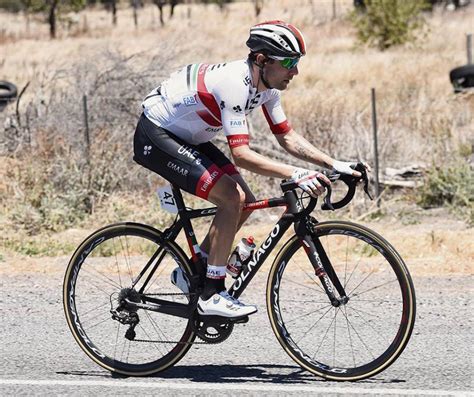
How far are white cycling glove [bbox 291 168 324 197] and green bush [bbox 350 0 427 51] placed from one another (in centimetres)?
2642

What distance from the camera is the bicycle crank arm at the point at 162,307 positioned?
5586mm

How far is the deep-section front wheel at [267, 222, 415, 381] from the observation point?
17.0ft

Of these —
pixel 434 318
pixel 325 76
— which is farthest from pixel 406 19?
pixel 434 318

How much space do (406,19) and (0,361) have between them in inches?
1103

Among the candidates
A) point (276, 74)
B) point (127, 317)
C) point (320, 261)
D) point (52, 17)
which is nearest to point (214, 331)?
point (127, 317)

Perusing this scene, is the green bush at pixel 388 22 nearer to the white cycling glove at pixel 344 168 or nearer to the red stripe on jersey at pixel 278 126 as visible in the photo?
the red stripe on jersey at pixel 278 126

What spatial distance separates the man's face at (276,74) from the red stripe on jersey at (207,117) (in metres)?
0.36

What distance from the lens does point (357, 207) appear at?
37.9 ft

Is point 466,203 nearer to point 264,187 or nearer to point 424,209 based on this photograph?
point 424,209

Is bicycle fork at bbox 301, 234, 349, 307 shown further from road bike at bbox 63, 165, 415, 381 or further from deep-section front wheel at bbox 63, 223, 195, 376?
deep-section front wheel at bbox 63, 223, 195, 376

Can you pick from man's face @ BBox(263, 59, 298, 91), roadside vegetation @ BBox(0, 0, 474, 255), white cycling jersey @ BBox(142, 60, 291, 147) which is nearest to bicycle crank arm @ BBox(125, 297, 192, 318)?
white cycling jersey @ BBox(142, 60, 291, 147)

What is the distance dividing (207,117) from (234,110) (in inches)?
10.0

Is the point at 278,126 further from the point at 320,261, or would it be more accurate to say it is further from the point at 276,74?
the point at 320,261

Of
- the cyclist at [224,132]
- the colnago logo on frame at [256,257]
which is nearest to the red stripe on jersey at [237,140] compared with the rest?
the cyclist at [224,132]
